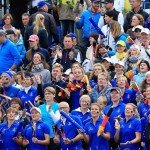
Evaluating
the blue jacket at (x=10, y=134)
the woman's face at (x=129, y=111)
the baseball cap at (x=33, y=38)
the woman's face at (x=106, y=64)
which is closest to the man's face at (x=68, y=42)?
the baseball cap at (x=33, y=38)

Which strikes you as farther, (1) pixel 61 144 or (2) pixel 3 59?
(2) pixel 3 59


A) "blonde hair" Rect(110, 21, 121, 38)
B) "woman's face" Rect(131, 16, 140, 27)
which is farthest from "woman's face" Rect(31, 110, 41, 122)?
"woman's face" Rect(131, 16, 140, 27)

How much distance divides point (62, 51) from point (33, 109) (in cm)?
366

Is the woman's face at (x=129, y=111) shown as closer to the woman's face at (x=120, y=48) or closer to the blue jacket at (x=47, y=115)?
the blue jacket at (x=47, y=115)

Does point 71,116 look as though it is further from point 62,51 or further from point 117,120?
point 62,51

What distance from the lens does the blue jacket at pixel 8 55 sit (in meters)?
20.1

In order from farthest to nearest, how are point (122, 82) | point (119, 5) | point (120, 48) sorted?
point (119, 5)
point (120, 48)
point (122, 82)

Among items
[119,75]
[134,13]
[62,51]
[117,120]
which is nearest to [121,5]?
[134,13]

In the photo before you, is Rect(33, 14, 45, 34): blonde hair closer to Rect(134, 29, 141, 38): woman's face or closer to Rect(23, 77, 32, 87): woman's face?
Rect(134, 29, 141, 38): woman's face

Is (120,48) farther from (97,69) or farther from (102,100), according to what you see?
(102,100)

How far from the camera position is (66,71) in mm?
19516

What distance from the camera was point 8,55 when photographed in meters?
20.2

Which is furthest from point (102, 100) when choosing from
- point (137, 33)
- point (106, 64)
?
point (137, 33)

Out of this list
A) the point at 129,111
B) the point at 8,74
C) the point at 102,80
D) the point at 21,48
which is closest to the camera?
the point at 129,111
